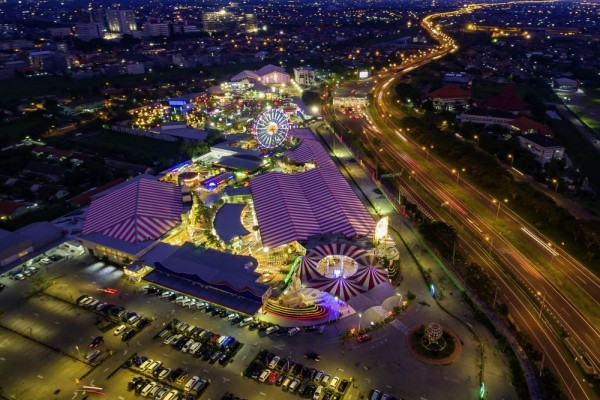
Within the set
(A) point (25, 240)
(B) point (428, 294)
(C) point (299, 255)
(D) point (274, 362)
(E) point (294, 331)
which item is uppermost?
(A) point (25, 240)

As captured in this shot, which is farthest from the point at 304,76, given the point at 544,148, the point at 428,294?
the point at 428,294

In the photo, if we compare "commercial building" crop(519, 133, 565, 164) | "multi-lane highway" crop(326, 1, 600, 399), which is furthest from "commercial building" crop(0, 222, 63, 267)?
"commercial building" crop(519, 133, 565, 164)

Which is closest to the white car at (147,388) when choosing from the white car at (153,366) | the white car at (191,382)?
the white car at (153,366)

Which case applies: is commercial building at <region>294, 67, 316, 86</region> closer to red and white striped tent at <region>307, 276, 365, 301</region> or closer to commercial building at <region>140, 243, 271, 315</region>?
commercial building at <region>140, 243, 271, 315</region>

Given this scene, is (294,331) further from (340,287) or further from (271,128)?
(271,128)

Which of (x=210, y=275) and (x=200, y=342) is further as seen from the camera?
(x=210, y=275)

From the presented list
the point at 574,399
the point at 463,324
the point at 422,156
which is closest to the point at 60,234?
the point at 463,324
